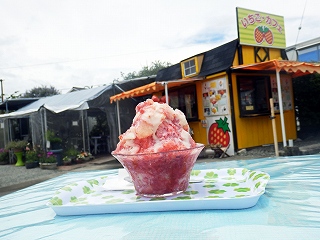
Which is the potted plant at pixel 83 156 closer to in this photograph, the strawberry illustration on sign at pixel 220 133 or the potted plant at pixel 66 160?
the potted plant at pixel 66 160

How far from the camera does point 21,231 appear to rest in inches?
29.1

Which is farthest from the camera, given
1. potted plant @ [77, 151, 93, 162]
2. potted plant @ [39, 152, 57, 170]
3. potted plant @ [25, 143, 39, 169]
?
potted plant @ [77, 151, 93, 162]

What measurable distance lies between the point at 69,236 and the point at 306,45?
17952 millimetres

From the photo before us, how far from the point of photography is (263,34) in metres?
7.74

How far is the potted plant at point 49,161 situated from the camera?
901 cm

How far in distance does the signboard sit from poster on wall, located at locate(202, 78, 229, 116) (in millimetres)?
1208

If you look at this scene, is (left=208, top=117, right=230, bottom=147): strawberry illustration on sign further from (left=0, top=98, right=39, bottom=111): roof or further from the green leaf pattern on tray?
(left=0, top=98, right=39, bottom=111): roof

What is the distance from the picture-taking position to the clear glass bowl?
34.9 inches

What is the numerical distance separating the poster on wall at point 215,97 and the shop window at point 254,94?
1.32 feet

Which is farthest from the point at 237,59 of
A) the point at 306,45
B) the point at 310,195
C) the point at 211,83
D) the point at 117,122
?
the point at 306,45

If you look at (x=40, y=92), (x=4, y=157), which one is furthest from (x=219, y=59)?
(x=40, y=92)

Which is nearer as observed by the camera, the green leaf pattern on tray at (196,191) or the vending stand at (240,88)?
the green leaf pattern on tray at (196,191)

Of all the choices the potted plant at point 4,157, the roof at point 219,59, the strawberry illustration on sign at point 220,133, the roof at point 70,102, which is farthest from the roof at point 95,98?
the strawberry illustration on sign at point 220,133

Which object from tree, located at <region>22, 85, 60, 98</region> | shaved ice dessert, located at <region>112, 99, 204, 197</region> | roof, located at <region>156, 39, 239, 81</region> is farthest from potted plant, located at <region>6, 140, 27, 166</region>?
tree, located at <region>22, 85, 60, 98</region>
